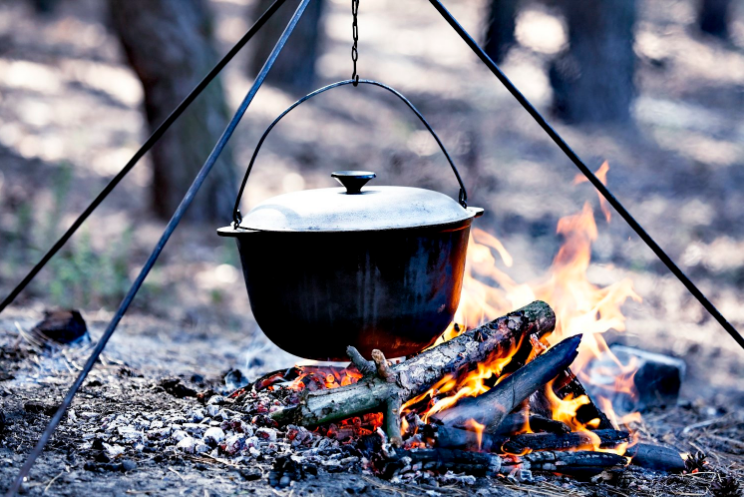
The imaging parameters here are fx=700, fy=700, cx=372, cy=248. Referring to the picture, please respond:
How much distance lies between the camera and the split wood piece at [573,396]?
3299mm

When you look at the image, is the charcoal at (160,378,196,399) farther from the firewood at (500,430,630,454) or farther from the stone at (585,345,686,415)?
the stone at (585,345,686,415)

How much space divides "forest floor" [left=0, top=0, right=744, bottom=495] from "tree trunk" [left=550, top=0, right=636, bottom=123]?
1.14 feet

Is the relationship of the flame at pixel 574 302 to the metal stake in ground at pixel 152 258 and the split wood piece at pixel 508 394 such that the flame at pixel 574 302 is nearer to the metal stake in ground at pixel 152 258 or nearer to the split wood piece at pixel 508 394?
the split wood piece at pixel 508 394

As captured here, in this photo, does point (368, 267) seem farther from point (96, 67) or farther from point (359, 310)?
point (96, 67)

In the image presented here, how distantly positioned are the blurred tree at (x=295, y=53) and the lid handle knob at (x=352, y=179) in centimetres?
843

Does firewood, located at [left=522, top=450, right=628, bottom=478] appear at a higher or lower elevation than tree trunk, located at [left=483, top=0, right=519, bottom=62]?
lower

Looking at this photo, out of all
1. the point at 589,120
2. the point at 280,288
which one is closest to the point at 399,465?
the point at 280,288

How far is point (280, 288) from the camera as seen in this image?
9.77ft

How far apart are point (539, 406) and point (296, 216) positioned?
1.50 m

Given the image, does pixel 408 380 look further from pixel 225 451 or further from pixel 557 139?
pixel 557 139

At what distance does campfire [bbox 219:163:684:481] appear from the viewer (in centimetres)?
286

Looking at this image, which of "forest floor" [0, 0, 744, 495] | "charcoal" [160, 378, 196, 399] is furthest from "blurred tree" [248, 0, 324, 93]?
"charcoal" [160, 378, 196, 399]

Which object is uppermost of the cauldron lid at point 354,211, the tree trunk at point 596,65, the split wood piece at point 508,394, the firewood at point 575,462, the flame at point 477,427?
the tree trunk at point 596,65

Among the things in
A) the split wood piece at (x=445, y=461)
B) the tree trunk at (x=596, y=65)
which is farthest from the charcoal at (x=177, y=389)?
the tree trunk at (x=596, y=65)
